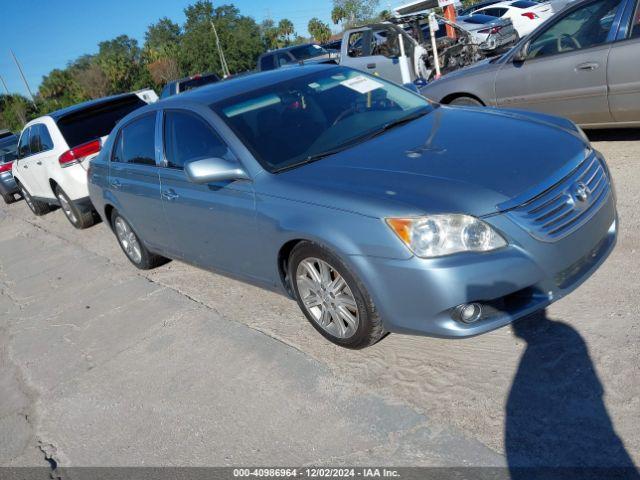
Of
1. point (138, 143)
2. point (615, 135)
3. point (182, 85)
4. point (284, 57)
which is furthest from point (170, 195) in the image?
point (284, 57)

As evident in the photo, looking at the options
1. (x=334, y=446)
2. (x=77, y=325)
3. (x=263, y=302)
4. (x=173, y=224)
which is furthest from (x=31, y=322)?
(x=334, y=446)

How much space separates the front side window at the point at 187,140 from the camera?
13.3 feet

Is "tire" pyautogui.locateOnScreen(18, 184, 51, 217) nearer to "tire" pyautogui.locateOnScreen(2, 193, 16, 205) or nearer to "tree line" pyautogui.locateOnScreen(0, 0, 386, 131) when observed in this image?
"tire" pyautogui.locateOnScreen(2, 193, 16, 205)

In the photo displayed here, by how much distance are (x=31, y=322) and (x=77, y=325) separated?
2.38 ft

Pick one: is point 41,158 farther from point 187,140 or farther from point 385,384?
point 385,384

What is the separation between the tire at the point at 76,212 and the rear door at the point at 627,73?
275 inches

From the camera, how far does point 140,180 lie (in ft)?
16.6

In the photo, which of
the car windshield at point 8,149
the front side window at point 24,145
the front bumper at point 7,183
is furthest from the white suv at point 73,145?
the car windshield at point 8,149

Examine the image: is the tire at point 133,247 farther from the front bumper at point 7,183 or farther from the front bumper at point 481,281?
the front bumper at point 7,183

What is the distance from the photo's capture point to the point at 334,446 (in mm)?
2863

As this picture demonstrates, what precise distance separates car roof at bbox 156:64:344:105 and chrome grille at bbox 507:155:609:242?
223cm

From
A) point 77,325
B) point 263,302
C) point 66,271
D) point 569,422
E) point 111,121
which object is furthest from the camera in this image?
point 111,121

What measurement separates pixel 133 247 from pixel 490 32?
38.9 feet

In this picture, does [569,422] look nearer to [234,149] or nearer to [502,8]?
[234,149]
